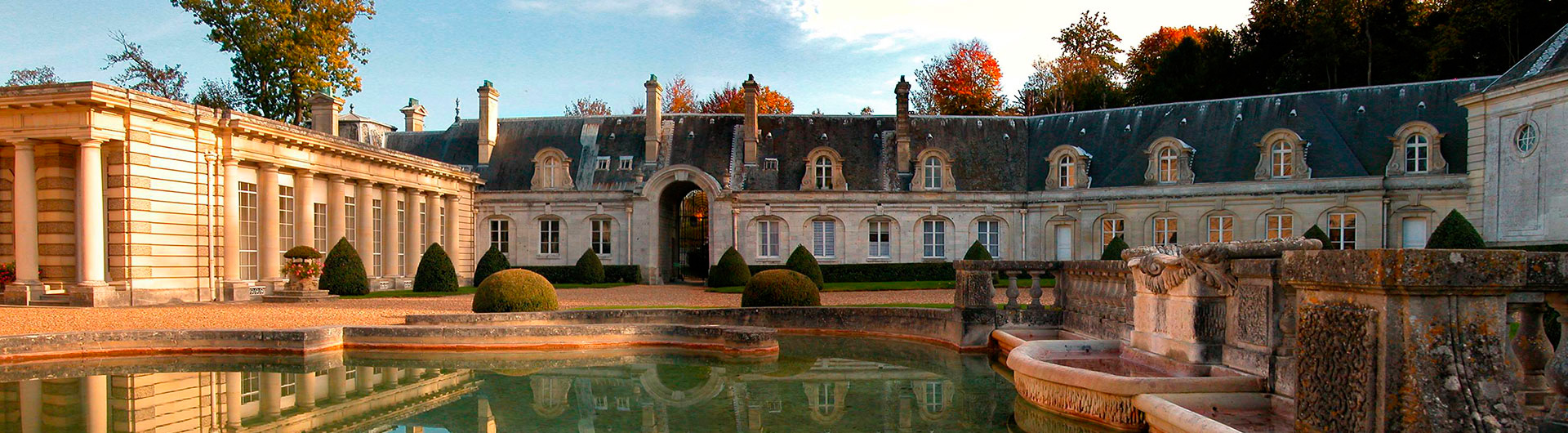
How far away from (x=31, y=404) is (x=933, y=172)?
27947mm

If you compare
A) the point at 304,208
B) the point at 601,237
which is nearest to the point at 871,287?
the point at 601,237

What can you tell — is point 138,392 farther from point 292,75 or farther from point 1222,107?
point 1222,107

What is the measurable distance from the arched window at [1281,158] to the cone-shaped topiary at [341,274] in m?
26.9

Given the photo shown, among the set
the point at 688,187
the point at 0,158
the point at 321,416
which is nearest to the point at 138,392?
the point at 321,416

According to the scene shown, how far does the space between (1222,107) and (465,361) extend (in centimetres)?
2766

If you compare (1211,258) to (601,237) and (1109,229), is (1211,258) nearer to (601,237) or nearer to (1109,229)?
(1109,229)

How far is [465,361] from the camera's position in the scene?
12406 mm

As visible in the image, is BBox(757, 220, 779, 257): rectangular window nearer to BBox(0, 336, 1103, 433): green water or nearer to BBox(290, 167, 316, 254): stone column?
BBox(290, 167, 316, 254): stone column

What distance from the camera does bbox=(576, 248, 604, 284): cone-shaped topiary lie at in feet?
99.7

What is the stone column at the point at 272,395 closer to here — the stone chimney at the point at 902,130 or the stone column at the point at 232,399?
the stone column at the point at 232,399

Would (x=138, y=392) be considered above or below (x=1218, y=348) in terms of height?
below

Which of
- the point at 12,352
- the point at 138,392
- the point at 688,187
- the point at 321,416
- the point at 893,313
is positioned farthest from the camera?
the point at 688,187

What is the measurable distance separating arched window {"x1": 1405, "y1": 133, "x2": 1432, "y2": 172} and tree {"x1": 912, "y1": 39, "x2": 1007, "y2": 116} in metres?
19.1

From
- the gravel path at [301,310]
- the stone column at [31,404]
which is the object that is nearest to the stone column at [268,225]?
the gravel path at [301,310]
